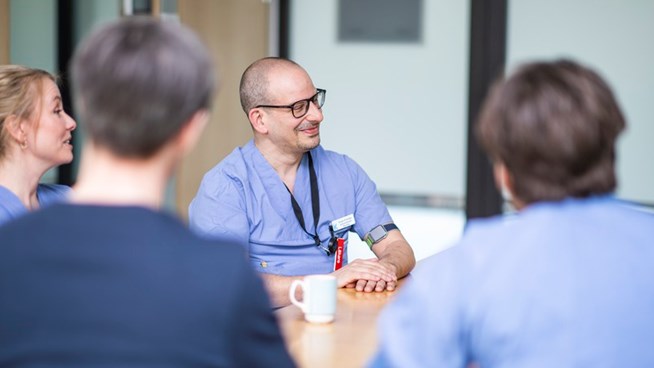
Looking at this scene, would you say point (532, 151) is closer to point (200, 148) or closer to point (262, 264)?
point (262, 264)

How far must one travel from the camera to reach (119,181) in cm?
125

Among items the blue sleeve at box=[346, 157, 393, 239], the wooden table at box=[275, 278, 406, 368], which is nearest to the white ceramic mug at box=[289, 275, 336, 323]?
the wooden table at box=[275, 278, 406, 368]

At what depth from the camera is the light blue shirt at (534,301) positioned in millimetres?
1313

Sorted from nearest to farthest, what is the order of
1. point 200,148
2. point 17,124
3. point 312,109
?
point 17,124, point 312,109, point 200,148

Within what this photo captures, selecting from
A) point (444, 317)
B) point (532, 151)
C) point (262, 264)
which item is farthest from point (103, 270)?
point (262, 264)

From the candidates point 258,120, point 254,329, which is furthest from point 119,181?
point 258,120

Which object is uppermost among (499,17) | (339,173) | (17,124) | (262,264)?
(499,17)

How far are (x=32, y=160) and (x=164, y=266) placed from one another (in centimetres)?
159

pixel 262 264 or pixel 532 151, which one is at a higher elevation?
pixel 532 151

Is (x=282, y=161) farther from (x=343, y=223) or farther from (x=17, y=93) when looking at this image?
(x=17, y=93)

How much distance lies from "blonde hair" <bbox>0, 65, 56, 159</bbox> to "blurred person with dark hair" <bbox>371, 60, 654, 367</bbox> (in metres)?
1.57

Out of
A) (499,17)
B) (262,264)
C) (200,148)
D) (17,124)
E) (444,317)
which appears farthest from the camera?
(200,148)

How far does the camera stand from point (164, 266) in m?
1.18

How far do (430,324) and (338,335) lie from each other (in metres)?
0.70
